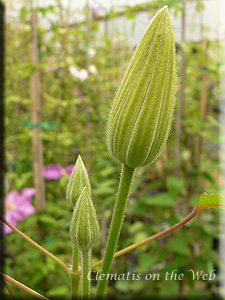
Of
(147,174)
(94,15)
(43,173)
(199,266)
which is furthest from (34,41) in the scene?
(94,15)

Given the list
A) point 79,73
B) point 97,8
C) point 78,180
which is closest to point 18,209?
point 79,73

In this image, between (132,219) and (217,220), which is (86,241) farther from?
(132,219)

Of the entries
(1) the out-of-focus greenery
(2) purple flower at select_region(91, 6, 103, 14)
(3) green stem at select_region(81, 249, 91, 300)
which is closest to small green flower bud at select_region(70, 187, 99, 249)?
(3) green stem at select_region(81, 249, 91, 300)

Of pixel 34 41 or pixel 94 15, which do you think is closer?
pixel 34 41

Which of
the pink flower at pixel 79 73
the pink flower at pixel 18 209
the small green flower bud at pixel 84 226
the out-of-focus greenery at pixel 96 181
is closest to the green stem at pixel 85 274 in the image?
the small green flower bud at pixel 84 226

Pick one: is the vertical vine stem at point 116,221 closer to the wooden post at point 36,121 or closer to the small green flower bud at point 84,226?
the small green flower bud at point 84,226

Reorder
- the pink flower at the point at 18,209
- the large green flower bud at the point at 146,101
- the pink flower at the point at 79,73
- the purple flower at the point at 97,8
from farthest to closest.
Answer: the purple flower at the point at 97,8, the pink flower at the point at 79,73, the pink flower at the point at 18,209, the large green flower bud at the point at 146,101
